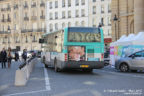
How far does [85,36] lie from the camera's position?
19875mm

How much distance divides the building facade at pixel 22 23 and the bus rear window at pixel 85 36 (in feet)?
229

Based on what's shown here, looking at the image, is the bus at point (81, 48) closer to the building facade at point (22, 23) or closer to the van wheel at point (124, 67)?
the van wheel at point (124, 67)

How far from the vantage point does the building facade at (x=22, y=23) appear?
91562 mm

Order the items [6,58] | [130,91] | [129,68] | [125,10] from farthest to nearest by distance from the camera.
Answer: [125,10] → [6,58] → [129,68] → [130,91]

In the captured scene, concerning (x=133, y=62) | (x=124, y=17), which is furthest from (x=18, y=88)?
(x=124, y=17)

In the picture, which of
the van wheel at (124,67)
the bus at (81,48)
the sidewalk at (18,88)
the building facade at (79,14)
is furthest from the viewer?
the building facade at (79,14)

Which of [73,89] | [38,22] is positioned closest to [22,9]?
[38,22]

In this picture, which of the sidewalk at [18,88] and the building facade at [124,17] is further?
the building facade at [124,17]

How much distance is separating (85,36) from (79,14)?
6359 centimetres

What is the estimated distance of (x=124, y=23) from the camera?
44469 millimetres

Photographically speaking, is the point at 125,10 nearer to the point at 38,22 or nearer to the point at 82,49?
the point at 82,49

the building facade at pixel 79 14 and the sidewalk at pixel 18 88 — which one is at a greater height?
the building facade at pixel 79 14

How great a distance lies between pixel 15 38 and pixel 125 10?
5692 cm

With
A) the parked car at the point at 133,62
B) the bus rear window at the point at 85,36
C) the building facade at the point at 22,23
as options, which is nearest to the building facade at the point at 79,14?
the building facade at the point at 22,23
